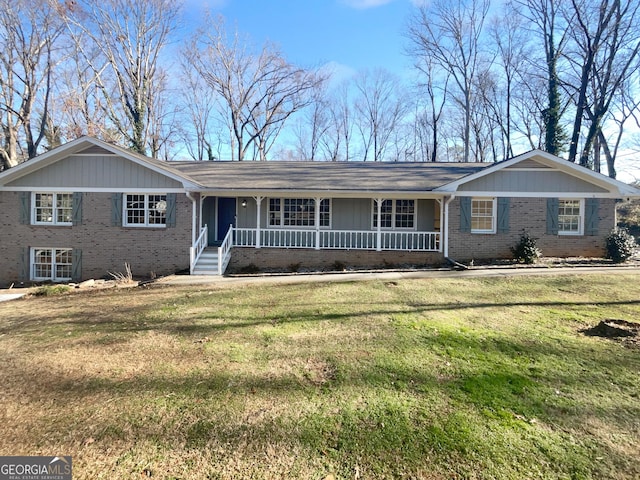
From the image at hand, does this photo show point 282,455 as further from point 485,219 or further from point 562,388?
point 485,219

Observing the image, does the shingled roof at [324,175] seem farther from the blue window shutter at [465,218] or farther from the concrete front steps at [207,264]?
the concrete front steps at [207,264]

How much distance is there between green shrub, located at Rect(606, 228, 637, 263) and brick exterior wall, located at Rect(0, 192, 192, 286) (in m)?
15.0

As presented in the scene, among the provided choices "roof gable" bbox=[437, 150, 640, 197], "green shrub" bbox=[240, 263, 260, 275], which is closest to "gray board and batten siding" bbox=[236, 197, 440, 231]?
"roof gable" bbox=[437, 150, 640, 197]

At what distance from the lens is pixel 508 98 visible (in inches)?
1169

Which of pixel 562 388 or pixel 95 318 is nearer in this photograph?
pixel 562 388

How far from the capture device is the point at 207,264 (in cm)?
1181

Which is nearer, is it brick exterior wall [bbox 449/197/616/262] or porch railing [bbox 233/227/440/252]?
brick exterior wall [bbox 449/197/616/262]

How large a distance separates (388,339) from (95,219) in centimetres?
1210

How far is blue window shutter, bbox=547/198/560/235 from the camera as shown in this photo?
11.9m

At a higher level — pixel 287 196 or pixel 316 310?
pixel 287 196

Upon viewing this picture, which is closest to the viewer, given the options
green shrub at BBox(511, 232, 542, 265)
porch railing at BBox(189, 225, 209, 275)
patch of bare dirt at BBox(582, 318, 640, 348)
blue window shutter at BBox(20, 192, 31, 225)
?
patch of bare dirt at BBox(582, 318, 640, 348)

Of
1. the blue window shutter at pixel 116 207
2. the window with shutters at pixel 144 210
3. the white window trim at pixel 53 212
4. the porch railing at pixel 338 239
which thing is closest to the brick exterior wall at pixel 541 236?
the porch railing at pixel 338 239

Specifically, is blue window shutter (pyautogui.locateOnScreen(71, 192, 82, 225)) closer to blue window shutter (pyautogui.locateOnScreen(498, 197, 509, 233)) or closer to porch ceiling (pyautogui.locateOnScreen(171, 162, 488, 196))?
porch ceiling (pyautogui.locateOnScreen(171, 162, 488, 196))

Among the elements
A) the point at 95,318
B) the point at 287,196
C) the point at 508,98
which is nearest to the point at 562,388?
the point at 95,318
